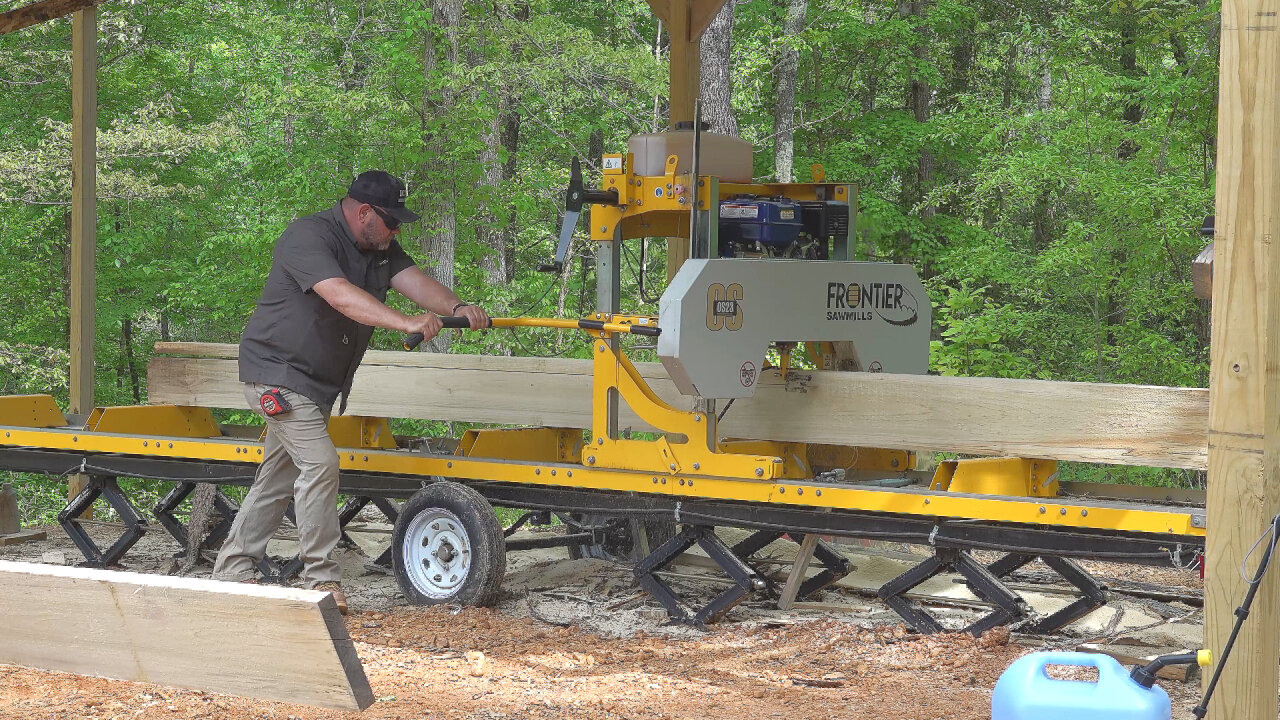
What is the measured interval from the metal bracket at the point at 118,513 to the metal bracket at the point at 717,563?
3.01m

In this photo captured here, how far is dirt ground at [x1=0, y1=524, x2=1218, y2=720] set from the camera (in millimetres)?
4441

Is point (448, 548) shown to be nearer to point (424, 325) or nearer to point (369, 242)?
point (424, 325)

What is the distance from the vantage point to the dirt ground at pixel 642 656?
4.44 meters

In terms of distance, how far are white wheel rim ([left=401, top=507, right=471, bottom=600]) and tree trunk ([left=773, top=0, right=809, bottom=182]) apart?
11.6m

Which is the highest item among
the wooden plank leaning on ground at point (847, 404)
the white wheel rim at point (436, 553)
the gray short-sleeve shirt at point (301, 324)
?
the gray short-sleeve shirt at point (301, 324)

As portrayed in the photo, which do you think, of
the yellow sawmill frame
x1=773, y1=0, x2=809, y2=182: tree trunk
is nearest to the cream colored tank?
the yellow sawmill frame

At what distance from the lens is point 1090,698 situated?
3.02m

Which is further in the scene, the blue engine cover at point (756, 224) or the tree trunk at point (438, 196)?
the tree trunk at point (438, 196)

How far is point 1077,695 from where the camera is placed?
3041mm

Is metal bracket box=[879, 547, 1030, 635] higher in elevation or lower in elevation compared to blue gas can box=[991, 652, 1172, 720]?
lower

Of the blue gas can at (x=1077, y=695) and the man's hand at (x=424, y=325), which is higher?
the man's hand at (x=424, y=325)

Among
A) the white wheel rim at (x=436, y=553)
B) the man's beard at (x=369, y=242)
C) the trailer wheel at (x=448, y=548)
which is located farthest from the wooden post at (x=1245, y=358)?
the man's beard at (x=369, y=242)

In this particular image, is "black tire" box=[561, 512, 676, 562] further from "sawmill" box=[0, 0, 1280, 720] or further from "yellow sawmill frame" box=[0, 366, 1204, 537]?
"yellow sawmill frame" box=[0, 366, 1204, 537]

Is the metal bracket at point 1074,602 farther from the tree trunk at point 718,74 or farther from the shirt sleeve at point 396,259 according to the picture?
the tree trunk at point 718,74
